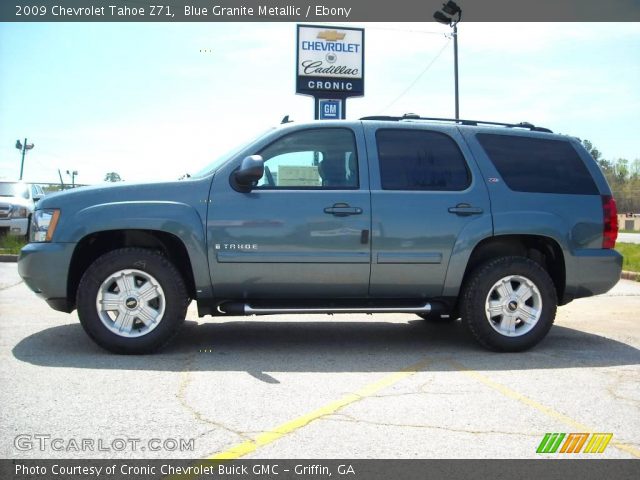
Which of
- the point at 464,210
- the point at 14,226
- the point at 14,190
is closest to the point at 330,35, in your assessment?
the point at 14,190

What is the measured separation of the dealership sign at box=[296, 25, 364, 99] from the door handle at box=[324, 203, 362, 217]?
1262cm

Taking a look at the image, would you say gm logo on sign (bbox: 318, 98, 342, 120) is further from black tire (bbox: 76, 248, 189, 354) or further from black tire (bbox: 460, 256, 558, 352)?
black tire (bbox: 76, 248, 189, 354)

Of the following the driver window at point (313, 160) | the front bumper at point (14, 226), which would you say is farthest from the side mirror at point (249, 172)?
the front bumper at point (14, 226)

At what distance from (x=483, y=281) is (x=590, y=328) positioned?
2.05 metres

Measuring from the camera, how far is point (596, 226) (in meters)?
5.67

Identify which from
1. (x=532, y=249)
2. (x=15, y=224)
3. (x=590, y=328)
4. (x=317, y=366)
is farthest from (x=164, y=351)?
(x=15, y=224)

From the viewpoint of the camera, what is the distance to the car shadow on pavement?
16.3ft

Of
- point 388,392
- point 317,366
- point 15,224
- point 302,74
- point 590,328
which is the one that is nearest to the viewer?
point 388,392

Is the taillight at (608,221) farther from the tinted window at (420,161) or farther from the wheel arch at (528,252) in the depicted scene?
the tinted window at (420,161)

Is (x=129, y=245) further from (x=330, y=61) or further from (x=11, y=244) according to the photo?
(x=330, y=61)

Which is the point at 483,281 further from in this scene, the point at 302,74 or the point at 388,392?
the point at 302,74

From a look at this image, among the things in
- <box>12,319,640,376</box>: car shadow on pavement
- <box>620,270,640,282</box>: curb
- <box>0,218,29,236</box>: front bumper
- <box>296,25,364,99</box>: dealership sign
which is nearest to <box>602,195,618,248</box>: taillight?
<box>12,319,640,376</box>: car shadow on pavement

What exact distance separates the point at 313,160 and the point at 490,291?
73.6 inches

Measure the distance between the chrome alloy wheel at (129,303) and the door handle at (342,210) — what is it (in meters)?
1.51
